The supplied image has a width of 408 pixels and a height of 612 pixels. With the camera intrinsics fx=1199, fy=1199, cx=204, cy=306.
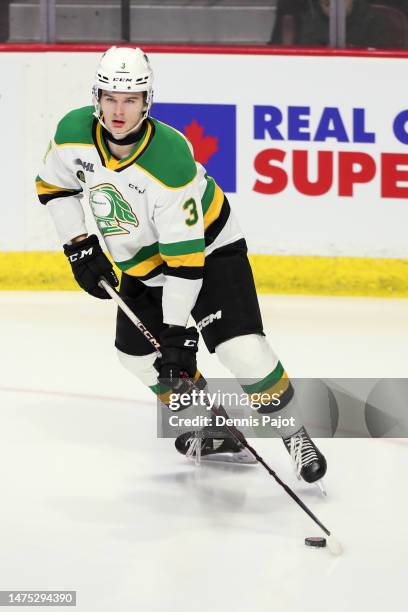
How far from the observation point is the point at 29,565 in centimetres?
260

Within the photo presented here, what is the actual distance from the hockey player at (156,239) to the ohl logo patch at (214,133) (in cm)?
265

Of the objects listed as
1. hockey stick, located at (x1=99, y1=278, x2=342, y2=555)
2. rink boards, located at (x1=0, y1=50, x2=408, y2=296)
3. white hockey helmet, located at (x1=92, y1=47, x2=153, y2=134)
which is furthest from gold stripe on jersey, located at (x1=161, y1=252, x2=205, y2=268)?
rink boards, located at (x1=0, y1=50, x2=408, y2=296)

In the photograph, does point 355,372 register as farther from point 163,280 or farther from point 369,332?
point 163,280

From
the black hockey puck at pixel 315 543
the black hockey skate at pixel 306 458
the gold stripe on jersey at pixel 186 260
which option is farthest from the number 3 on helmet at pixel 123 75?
the black hockey puck at pixel 315 543

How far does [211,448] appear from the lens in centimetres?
358

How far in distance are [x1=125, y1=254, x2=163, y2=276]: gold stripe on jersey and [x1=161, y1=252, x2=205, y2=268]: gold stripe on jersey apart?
20 centimetres

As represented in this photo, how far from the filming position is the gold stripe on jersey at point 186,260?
3.03 metres

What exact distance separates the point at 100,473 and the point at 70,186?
0.82 m

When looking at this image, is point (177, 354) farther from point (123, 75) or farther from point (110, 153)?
point (123, 75)

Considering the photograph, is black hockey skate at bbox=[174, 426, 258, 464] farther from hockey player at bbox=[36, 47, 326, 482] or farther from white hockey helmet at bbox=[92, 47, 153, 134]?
white hockey helmet at bbox=[92, 47, 153, 134]

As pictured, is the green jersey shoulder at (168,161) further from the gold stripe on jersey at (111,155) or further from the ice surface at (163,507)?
the ice surface at (163,507)

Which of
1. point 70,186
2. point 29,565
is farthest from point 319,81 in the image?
point 29,565

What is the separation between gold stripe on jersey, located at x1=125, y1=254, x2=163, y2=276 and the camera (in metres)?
3.26

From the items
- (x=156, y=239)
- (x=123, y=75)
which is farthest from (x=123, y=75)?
(x=156, y=239)
